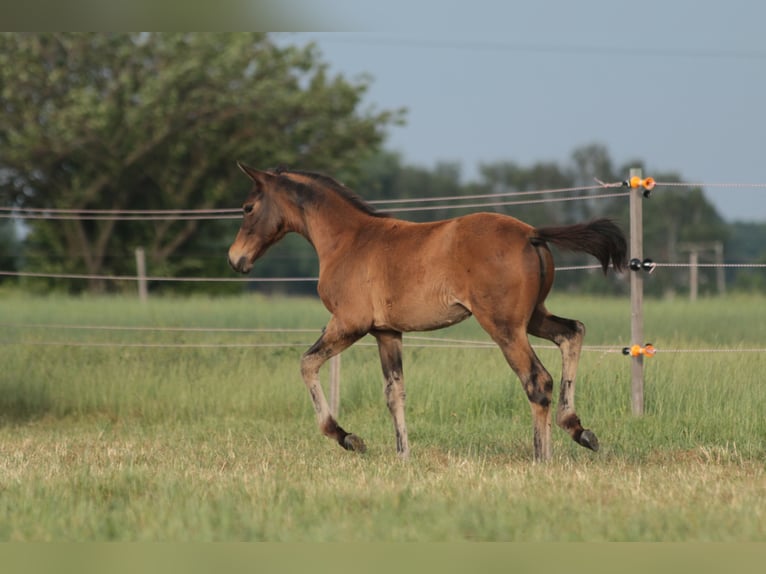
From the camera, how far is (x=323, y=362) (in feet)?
23.8

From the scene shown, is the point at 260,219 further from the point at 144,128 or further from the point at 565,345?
the point at 144,128

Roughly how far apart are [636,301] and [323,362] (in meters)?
3.30

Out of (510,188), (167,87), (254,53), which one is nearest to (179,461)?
(167,87)

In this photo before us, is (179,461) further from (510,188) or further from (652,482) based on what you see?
(510,188)

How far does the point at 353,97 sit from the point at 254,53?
321cm

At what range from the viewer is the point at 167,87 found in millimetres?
28562

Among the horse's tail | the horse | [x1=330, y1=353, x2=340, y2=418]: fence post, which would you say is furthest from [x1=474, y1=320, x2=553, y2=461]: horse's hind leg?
[x1=330, y1=353, x2=340, y2=418]: fence post

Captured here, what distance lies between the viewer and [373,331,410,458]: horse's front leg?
24.2 feet

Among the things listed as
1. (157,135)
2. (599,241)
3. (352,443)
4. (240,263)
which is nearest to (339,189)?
(240,263)

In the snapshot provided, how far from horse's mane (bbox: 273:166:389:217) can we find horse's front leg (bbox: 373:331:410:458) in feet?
2.95

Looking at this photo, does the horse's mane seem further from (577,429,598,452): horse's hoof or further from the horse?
(577,429,598,452): horse's hoof

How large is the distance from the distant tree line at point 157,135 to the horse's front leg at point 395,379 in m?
19.2

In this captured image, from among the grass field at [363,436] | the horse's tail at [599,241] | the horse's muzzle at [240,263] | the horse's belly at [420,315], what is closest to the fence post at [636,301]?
the grass field at [363,436]

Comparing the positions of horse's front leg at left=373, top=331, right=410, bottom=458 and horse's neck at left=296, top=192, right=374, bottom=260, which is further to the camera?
horse's neck at left=296, top=192, right=374, bottom=260
